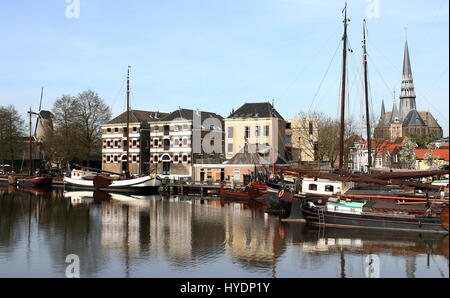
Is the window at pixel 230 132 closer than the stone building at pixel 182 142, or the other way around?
the window at pixel 230 132

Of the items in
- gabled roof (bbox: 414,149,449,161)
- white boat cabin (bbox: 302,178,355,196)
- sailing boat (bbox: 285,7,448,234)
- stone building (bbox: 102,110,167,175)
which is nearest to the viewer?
sailing boat (bbox: 285,7,448,234)

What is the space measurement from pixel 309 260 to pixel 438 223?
30.5ft

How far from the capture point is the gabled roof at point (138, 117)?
76.4 meters

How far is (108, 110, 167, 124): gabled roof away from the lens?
76.4 meters

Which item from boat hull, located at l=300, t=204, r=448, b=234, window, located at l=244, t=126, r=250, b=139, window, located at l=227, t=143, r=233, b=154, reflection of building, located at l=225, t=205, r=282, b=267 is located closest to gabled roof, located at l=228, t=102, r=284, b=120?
window, located at l=244, t=126, r=250, b=139

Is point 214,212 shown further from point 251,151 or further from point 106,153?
point 106,153

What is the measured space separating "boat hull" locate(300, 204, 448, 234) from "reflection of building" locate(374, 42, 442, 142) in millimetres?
112015

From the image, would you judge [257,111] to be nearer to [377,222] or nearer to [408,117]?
[377,222]

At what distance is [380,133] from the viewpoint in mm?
77312

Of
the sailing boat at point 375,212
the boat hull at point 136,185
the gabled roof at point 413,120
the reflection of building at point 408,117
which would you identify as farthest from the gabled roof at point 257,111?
the gabled roof at point 413,120

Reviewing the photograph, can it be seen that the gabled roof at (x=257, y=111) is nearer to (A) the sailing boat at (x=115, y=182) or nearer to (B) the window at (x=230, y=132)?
(B) the window at (x=230, y=132)

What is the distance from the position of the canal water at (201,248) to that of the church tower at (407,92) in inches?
4904

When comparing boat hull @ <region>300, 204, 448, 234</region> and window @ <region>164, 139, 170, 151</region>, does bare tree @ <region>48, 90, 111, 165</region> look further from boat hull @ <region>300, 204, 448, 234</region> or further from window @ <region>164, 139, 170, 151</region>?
boat hull @ <region>300, 204, 448, 234</region>
